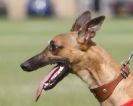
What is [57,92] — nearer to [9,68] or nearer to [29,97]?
[29,97]

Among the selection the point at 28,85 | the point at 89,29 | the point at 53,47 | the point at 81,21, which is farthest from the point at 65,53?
the point at 28,85

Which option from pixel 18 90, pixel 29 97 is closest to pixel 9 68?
pixel 18 90

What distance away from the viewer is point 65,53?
9.79 meters

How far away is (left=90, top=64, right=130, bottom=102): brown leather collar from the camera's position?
9656 mm

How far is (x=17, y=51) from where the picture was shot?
31.7 metres

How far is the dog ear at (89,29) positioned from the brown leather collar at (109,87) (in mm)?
557

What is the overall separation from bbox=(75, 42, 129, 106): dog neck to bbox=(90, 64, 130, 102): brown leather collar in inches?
2.1

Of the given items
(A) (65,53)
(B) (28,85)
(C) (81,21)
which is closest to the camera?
(A) (65,53)

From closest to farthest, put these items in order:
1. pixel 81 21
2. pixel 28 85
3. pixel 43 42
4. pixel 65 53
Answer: pixel 65 53 → pixel 81 21 → pixel 28 85 → pixel 43 42

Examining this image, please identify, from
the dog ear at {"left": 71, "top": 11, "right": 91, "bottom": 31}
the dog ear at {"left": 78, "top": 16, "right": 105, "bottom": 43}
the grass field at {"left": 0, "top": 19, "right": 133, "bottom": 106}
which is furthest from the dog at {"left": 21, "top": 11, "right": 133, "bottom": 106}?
the grass field at {"left": 0, "top": 19, "right": 133, "bottom": 106}

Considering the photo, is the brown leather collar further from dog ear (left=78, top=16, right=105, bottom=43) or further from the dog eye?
the dog eye

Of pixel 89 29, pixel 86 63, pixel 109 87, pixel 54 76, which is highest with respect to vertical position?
pixel 89 29

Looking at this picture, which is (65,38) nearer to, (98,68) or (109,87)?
(98,68)

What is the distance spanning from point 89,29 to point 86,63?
0.46 metres
